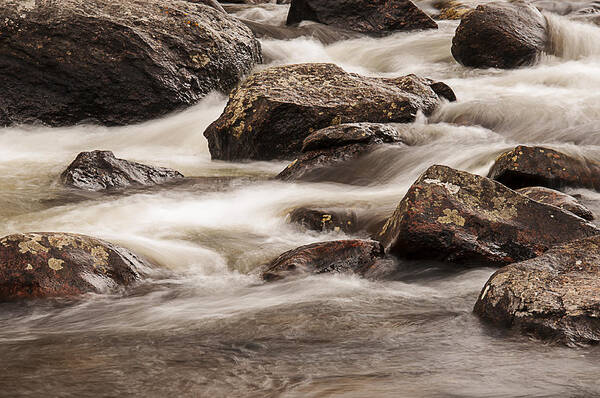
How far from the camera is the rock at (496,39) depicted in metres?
11.1

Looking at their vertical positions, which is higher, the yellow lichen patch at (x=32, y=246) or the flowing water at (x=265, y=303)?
the yellow lichen patch at (x=32, y=246)

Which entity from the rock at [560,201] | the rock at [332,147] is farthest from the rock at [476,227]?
the rock at [332,147]

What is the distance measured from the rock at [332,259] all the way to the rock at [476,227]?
20cm

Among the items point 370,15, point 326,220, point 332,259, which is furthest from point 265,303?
point 370,15

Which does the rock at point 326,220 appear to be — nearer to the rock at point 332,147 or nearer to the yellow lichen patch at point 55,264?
the rock at point 332,147

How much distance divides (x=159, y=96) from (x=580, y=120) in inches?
216

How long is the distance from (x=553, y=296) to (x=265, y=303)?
1533 mm

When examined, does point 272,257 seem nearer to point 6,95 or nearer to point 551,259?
point 551,259

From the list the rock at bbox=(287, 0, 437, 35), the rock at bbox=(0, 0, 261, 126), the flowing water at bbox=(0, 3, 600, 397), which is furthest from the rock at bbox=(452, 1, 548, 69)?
the rock at bbox=(0, 0, 261, 126)

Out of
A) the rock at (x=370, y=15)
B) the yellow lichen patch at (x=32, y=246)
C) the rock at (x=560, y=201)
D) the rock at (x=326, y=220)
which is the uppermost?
the rock at (x=370, y=15)

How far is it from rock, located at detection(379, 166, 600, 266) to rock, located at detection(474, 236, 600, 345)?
2.52ft

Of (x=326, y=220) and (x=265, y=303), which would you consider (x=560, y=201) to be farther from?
(x=265, y=303)

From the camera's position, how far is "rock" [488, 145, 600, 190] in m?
6.13

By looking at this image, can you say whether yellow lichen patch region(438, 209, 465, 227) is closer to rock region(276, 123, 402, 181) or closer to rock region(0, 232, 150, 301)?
rock region(0, 232, 150, 301)
